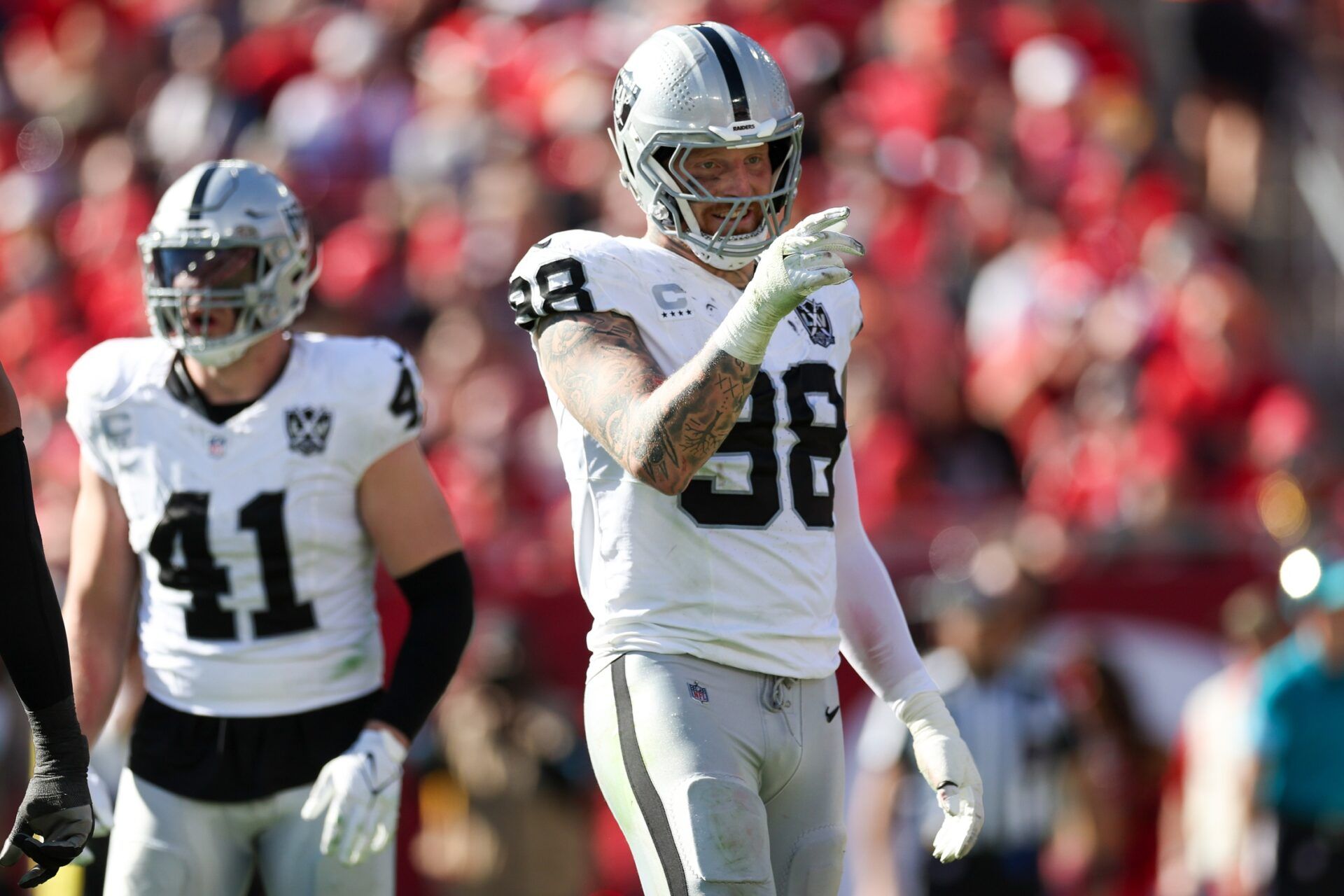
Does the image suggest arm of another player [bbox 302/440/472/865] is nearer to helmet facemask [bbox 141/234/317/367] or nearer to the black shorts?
the black shorts

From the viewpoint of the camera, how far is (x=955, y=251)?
880cm

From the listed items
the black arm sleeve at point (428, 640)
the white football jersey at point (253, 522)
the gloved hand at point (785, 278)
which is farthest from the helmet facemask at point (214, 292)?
the gloved hand at point (785, 278)

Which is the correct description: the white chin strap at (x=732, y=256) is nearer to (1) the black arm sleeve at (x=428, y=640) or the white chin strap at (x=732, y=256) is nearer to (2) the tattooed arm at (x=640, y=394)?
(2) the tattooed arm at (x=640, y=394)

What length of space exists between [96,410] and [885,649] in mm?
1755

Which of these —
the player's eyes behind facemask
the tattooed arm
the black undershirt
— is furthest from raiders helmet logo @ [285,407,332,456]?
the tattooed arm

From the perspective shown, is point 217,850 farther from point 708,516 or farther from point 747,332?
point 747,332

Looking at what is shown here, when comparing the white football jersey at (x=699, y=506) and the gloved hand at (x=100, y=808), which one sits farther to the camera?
the gloved hand at (x=100, y=808)

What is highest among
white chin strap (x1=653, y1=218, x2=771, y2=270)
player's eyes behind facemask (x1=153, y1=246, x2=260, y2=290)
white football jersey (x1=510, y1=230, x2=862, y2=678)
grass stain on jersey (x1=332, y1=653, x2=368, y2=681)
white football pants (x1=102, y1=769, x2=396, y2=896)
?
white chin strap (x1=653, y1=218, x2=771, y2=270)

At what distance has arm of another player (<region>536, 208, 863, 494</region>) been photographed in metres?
2.89

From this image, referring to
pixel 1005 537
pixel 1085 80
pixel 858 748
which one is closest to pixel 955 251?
pixel 1085 80

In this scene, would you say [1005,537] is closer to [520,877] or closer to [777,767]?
[520,877]

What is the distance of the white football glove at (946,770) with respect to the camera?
11.2ft

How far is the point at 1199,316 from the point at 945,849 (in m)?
4.86

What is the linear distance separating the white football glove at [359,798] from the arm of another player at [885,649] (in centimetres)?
96
